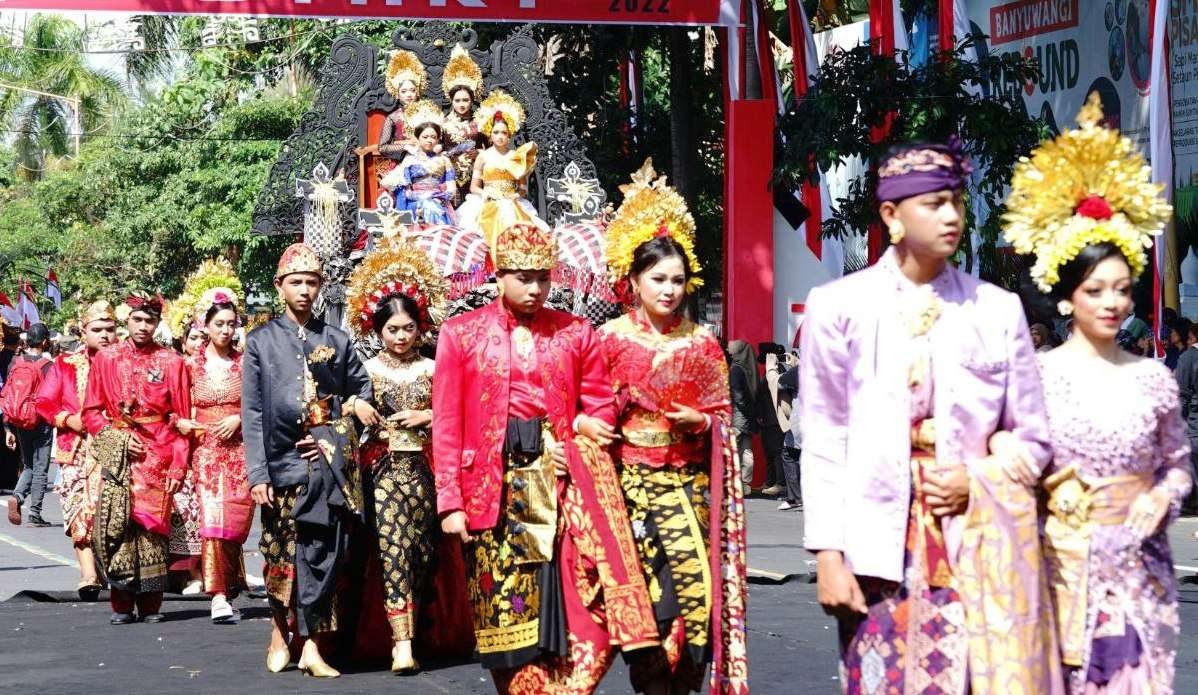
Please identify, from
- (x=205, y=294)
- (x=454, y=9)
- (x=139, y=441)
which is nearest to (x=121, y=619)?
(x=139, y=441)

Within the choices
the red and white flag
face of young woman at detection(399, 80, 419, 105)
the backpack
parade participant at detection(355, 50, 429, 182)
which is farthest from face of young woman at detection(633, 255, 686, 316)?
the red and white flag

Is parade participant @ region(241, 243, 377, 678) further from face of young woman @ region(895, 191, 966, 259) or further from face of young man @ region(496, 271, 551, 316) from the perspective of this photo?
face of young woman @ region(895, 191, 966, 259)

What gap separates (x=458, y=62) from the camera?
17.5 metres

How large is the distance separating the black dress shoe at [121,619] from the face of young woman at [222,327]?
63.4 inches

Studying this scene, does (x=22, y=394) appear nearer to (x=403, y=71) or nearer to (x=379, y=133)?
(x=379, y=133)

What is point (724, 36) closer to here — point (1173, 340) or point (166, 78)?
point (1173, 340)

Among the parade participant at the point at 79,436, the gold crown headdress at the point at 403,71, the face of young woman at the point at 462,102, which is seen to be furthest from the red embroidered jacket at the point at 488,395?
the gold crown headdress at the point at 403,71

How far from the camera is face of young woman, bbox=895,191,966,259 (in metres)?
5.19

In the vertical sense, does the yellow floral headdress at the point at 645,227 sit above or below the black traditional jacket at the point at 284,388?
above

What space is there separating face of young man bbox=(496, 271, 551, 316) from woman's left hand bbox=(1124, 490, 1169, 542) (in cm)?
265

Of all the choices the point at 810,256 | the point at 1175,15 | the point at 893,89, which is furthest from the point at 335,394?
the point at 1175,15

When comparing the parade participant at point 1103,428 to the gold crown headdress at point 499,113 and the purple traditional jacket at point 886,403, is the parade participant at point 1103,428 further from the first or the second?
the gold crown headdress at point 499,113

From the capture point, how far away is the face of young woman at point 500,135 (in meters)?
16.7

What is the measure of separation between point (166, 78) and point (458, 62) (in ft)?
100
